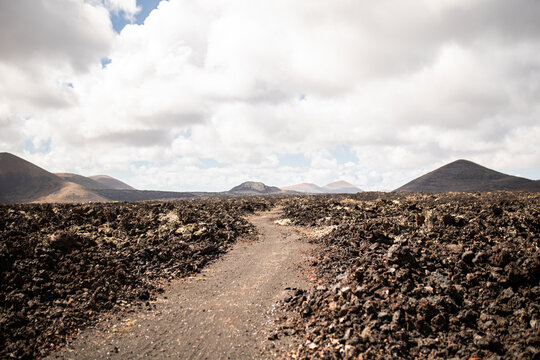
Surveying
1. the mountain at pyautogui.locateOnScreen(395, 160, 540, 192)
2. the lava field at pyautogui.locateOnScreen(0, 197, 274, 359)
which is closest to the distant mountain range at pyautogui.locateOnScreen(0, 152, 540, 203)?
the mountain at pyautogui.locateOnScreen(395, 160, 540, 192)

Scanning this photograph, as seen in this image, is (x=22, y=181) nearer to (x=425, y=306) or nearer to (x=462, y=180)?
(x=425, y=306)

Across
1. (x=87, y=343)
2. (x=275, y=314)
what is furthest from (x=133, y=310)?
(x=275, y=314)

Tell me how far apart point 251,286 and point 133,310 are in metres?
4.29

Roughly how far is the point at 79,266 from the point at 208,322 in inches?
260

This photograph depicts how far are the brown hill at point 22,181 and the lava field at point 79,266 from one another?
139979 mm

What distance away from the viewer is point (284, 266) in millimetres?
12242

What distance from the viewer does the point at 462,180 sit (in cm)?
12788

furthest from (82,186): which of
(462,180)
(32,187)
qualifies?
(462,180)

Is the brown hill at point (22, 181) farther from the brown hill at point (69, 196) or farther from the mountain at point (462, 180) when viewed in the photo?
the mountain at point (462, 180)

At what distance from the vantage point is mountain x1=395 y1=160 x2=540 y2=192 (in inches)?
4449

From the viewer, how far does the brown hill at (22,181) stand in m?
117

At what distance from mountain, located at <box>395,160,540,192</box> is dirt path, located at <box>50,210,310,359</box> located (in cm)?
12992

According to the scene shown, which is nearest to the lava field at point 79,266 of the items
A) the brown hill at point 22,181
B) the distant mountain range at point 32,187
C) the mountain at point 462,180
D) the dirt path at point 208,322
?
the dirt path at point 208,322

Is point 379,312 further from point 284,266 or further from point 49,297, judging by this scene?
point 49,297
